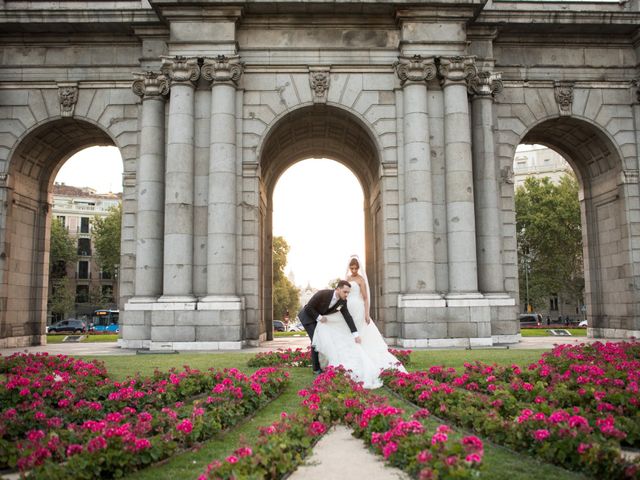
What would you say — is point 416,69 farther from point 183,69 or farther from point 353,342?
point 353,342

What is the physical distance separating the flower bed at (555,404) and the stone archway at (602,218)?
12.0 meters

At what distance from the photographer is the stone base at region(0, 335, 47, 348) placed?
23.7 meters

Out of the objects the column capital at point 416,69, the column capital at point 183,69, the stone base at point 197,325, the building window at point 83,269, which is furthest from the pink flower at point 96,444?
the building window at point 83,269

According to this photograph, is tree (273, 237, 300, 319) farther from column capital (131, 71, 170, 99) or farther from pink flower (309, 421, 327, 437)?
pink flower (309, 421, 327, 437)

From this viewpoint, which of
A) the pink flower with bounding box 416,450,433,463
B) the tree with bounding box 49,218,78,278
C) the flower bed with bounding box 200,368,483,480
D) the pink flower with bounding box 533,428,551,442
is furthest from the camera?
the tree with bounding box 49,218,78,278

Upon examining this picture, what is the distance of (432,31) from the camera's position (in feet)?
72.2

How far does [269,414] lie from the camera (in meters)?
9.17

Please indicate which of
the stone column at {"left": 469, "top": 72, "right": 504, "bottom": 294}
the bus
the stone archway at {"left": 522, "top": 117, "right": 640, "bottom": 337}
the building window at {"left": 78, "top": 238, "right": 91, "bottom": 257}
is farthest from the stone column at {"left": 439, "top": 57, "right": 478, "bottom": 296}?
the building window at {"left": 78, "top": 238, "right": 91, "bottom": 257}

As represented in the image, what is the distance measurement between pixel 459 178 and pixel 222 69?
961cm

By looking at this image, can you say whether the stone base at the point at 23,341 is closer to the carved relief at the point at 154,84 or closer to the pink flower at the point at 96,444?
the carved relief at the point at 154,84

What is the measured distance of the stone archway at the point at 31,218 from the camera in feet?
78.5

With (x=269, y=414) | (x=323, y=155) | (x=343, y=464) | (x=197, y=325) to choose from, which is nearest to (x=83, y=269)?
(x=323, y=155)

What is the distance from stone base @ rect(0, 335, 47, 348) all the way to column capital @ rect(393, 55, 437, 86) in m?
18.8

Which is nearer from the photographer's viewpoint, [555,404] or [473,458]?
[473,458]
